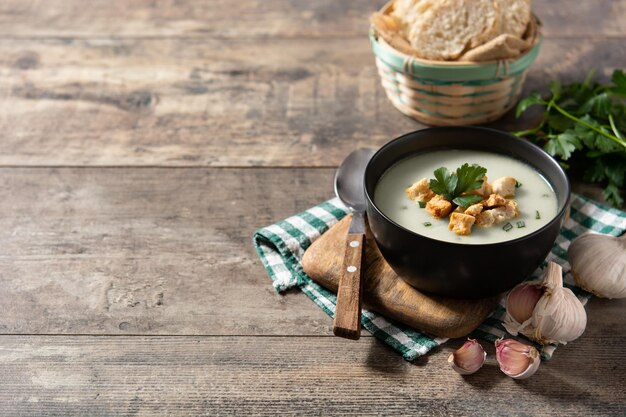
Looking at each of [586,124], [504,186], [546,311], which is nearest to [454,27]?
[586,124]

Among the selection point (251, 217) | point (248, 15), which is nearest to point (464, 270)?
point (251, 217)

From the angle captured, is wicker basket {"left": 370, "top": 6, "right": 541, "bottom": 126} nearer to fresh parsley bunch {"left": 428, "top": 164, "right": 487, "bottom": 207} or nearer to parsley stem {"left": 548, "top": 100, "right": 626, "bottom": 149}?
parsley stem {"left": 548, "top": 100, "right": 626, "bottom": 149}

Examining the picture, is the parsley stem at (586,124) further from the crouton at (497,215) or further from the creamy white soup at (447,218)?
the crouton at (497,215)

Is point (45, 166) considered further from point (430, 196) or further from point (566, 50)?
point (566, 50)

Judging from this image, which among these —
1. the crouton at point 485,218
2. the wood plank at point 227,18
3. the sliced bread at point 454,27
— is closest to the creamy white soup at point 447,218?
the crouton at point 485,218

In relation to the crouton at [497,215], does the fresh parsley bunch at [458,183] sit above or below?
above

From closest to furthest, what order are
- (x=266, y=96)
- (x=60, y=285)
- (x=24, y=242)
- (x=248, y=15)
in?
(x=60, y=285) → (x=24, y=242) → (x=266, y=96) → (x=248, y=15)

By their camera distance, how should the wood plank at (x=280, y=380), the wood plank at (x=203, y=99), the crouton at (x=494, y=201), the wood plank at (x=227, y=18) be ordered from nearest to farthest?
the wood plank at (x=280, y=380) → the crouton at (x=494, y=201) → the wood plank at (x=203, y=99) → the wood plank at (x=227, y=18)

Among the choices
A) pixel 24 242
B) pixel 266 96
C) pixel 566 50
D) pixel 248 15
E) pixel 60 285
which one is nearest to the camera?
pixel 60 285
